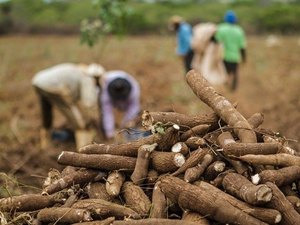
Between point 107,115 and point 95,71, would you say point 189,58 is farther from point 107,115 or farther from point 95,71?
point 107,115

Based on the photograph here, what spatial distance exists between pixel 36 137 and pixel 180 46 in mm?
3813

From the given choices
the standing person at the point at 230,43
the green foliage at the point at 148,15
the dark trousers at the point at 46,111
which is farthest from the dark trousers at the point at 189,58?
the green foliage at the point at 148,15

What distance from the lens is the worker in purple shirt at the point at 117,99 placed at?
6859 millimetres

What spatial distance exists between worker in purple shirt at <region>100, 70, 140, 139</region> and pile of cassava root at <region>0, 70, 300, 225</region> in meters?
2.91

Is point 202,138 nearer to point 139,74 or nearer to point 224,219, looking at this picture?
point 224,219

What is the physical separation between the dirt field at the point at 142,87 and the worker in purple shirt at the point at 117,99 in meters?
0.31

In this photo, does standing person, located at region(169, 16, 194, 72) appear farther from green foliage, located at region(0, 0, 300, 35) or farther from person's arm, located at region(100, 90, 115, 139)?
green foliage, located at region(0, 0, 300, 35)

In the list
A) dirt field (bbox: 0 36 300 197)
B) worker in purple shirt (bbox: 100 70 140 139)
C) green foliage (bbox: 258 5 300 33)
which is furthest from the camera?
green foliage (bbox: 258 5 300 33)

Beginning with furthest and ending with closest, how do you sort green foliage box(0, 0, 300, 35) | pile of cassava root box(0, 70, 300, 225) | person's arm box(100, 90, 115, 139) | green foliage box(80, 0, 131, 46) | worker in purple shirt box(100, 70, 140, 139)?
green foliage box(0, 0, 300, 35)
green foliage box(80, 0, 131, 46)
person's arm box(100, 90, 115, 139)
worker in purple shirt box(100, 70, 140, 139)
pile of cassava root box(0, 70, 300, 225)

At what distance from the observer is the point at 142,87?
14.1 m

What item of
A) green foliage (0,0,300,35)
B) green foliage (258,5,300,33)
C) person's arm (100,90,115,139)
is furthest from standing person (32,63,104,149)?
green foliage (258,5,300,33)

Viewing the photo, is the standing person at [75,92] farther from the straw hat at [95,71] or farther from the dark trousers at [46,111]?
the dark trousers at [46,111]

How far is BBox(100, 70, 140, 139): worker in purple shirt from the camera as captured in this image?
6.86 m

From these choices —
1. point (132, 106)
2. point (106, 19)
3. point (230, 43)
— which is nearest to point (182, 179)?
point (132, 106)
